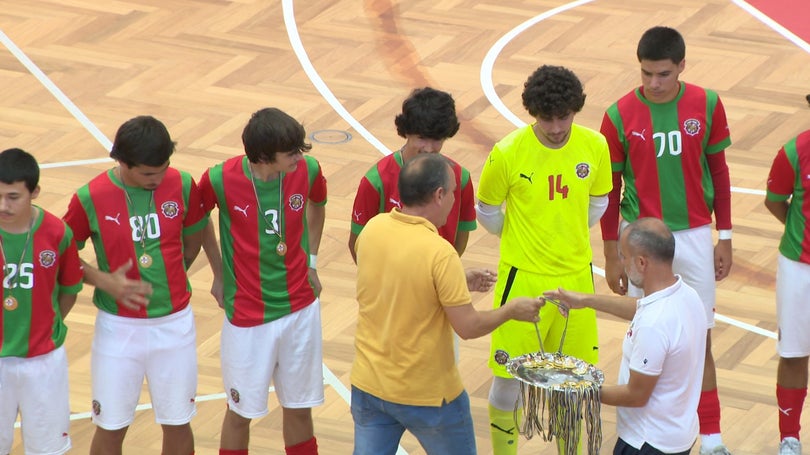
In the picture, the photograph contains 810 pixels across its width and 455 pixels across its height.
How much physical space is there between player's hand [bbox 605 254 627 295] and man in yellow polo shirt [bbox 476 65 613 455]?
18.4 inches

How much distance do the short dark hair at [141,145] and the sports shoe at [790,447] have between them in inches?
140

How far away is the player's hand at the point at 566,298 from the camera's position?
247 inches

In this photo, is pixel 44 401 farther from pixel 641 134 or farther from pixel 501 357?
pixel 641 134

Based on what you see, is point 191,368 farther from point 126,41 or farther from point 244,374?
point 126,41

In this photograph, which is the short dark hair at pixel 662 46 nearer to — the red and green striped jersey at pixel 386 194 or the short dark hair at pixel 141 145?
the red and green striped jersey at pixel 386 194

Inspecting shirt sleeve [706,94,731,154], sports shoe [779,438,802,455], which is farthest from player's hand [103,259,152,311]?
sports shoe [779,438,802,455]

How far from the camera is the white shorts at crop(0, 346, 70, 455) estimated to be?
6.36 meters

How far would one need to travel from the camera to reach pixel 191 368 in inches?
265

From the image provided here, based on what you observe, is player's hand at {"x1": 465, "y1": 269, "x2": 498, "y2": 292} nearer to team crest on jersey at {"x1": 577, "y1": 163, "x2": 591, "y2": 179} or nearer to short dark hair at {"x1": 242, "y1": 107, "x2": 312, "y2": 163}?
team crest on jersey at {"x1": 577, "y1": 163, "x2": 591, "y2": 179}

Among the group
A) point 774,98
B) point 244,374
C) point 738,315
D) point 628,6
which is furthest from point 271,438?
point 628,6

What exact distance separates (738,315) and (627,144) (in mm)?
2336

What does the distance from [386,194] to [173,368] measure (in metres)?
1.29

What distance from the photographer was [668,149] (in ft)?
24.0

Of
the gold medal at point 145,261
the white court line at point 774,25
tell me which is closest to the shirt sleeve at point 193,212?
the gold medal at point 145,261
